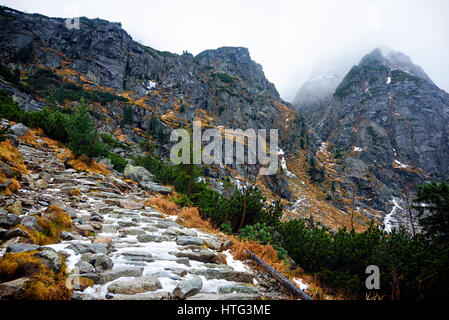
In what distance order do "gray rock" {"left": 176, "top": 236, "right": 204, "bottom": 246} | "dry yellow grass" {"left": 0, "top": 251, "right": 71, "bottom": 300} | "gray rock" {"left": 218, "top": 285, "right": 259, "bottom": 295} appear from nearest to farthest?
"dry yellow grass" {"left": 0, "top": 251, "right": 71, "bottom": 300}, "gray rock" {"left": 218, "top": 285, "right": 259, "bottom": 295}, "gray rock" {"left": 176, "top": 236, "right": 204, "bottom": 246}

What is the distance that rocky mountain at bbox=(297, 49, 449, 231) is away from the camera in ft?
284

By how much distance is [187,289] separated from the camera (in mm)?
2639

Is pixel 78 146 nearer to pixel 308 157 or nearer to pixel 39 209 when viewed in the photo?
pixel 39 209

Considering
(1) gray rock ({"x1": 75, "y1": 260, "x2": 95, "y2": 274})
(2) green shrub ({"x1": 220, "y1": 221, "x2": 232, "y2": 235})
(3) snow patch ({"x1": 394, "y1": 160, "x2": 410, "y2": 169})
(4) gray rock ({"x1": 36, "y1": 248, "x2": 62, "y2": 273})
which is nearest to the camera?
(4) gray rock ({"x1": 36, "y1": 248, "x2": 62, "y2": 273})

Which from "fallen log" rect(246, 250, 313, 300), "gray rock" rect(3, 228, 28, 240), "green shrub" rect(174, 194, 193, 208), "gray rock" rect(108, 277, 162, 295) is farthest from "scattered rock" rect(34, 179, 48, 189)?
"fallen log" rect(246, 250, 313, 300)

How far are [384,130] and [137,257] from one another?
144885 millimetres

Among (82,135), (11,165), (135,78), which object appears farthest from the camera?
(135,78)

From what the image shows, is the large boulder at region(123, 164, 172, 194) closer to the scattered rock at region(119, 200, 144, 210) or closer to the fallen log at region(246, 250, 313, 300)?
the scattered rock at region(119, 200, 144, 210)

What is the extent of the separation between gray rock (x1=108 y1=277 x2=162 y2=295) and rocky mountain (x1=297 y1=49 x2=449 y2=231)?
285 ft

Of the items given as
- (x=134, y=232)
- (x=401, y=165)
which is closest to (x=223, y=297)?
(x=134, y=232)

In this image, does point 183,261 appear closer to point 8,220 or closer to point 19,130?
point 8,220

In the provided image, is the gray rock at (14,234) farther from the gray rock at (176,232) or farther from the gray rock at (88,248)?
the gray rock at (176,232)

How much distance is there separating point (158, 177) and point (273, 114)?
3517 inches

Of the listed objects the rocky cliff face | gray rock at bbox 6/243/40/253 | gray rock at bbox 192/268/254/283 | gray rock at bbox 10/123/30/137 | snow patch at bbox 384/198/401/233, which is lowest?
snow patch at bbox 384/198/401/233
